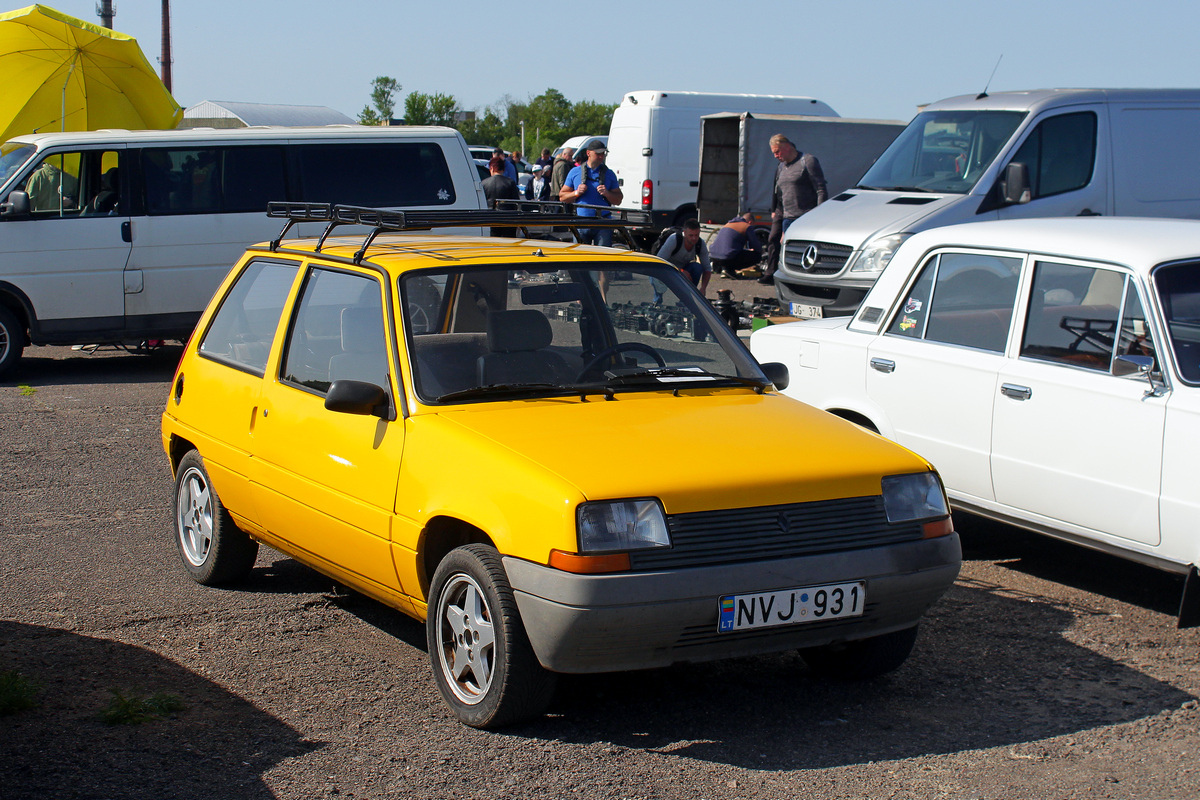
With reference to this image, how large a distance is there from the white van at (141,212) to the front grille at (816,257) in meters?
4.19

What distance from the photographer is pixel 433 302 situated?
488 centimetres

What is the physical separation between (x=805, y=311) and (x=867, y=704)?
833 centimetres

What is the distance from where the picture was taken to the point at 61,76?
52.2ft

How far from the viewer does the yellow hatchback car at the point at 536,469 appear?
3.85 meters

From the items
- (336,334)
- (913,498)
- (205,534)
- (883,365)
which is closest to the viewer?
(913,498)

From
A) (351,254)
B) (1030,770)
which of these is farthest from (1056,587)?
(351,254)

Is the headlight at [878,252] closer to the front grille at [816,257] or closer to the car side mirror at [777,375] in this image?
the front grille at [816,257]

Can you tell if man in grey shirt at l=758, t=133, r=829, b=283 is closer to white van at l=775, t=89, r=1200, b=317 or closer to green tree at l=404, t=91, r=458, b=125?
white van at l=775, t=89, r=1200, b=317

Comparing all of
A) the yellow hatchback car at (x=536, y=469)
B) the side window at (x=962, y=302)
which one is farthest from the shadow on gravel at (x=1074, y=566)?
the yellow hatchback car at (x=536, y=469)

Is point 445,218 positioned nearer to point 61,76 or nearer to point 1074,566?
point 1074,566

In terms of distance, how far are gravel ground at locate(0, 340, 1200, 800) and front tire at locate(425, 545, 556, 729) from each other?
4.2 inches

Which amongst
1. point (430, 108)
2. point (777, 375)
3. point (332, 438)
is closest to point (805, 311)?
point (777, 375)

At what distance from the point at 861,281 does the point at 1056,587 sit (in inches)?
248

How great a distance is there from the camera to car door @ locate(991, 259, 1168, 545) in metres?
5.11
